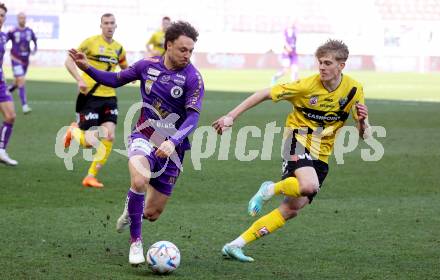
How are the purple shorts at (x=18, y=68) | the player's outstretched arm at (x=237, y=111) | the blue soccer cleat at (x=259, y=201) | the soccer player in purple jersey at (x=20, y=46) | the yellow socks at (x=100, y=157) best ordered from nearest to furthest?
1. the player's outstretched arm at (x=237, y=111)
2. the blue soccer cleat at (x=259, y=201)
3. the yellow socks at (x=100, y=157)
4. the purple shorts at (x=18, y=68)
5. the soccer player in purple jersey at (x=20, y=46)

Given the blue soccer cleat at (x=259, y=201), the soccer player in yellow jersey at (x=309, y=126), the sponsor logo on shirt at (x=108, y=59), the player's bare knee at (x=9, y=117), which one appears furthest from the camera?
the player's bare knee at (x=9, y=117)

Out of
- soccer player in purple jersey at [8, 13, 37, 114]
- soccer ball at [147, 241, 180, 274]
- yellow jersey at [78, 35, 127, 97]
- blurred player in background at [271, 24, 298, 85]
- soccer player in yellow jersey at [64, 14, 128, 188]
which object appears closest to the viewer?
soccer ball at [147, 241, 180, 274]

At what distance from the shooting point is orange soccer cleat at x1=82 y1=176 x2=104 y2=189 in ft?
35.8

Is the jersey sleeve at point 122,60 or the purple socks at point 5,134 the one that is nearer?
the jersey sleeve at point 122,60

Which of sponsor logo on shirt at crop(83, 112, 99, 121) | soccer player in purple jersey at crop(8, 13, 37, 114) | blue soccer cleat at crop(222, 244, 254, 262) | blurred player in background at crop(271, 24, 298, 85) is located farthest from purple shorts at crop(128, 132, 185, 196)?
blurred player in background at crop(271, 24, 298, 85)

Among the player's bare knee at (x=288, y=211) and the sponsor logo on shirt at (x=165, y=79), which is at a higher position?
the sponsor logo on shirt at (x=165, y=79)

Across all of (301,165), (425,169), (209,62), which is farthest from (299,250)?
(209,62)

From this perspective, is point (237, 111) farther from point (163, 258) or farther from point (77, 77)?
point (77, 77)

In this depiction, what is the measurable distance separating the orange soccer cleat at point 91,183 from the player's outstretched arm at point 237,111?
4.22 metres

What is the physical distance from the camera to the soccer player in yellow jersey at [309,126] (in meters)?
7.27

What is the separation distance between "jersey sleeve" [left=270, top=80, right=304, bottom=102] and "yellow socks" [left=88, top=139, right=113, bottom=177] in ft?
14.3

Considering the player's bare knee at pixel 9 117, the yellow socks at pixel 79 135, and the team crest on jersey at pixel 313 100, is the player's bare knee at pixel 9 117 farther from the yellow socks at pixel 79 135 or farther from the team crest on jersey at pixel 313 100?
the team crest on jersey at pixel 313 100

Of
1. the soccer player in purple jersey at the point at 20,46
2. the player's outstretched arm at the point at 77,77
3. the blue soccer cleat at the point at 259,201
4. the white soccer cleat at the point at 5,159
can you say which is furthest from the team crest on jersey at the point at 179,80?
the soccer player in purple jersey at the point at 20,46

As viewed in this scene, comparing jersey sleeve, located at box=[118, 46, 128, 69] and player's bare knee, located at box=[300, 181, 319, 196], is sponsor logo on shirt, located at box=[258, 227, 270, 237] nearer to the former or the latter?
player's bare knee, located at box=[300, 181, 319, 196]
